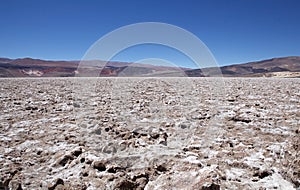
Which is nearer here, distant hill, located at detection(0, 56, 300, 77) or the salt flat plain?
the salt flat plain

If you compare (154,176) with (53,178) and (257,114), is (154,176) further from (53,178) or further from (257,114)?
(257,114)

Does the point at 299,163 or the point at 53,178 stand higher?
the point at 299,163

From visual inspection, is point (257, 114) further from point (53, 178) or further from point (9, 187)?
point (9, 187)

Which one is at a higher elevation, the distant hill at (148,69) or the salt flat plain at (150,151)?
the distant hill at (148,69)

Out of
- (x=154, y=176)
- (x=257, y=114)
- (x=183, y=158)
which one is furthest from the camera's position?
(x=257, y=114)

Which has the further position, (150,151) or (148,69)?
(148,69)

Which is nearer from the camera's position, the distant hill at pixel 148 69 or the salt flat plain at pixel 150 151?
the salt flat plain at pixel 150 151

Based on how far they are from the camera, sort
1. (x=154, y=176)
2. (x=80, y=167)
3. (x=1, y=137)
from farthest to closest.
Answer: (x=1, y=137) < (x=80, y=167) < (x=154, y=176)

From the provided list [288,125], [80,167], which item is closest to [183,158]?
[80,167]

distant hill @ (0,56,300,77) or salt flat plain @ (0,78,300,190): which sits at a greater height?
distant hill @ (0,56,300,77)

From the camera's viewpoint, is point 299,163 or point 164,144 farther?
point 164,144
